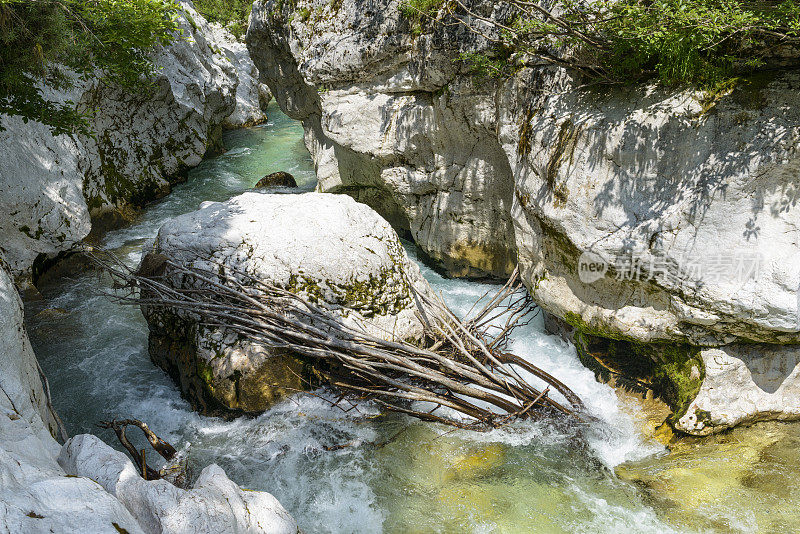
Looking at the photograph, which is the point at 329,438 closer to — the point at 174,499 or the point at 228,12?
the point at 174,499

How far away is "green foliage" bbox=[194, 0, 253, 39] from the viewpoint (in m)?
21.4

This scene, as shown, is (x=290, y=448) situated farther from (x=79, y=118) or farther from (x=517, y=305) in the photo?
(x=79, y=118)

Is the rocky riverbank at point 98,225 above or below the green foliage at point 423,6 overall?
below

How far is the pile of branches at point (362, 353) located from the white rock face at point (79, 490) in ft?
5.85

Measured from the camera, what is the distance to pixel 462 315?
7.03 metres

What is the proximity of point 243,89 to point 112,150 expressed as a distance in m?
8.26

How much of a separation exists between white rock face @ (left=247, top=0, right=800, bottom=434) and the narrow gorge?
25 millimetres

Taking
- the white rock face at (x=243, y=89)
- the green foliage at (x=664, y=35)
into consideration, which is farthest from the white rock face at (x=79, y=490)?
the white rock face at (x=243, y=89)

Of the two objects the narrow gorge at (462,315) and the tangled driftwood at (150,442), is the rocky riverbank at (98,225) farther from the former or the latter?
the tangled driftwood at (150,442)

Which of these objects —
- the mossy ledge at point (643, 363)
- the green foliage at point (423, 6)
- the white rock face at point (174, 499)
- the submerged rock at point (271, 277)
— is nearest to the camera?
the white rock face at point (174, 499)

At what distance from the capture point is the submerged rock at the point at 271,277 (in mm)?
5320

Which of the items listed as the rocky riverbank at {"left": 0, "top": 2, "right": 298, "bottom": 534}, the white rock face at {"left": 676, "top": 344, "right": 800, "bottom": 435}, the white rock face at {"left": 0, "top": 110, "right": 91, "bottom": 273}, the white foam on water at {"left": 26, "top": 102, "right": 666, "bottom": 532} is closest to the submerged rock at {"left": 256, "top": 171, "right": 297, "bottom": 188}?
the rocky riverbank at {"left": 0, "top": 2, "right": 298, "bottom": 534}

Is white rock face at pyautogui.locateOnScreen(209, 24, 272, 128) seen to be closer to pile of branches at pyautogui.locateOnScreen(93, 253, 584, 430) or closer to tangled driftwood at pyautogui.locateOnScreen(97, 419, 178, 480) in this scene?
pile of branches at pyautogui.locateOnScreen(93, 253, 584, 430)

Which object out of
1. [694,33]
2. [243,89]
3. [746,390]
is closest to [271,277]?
[694,33]
